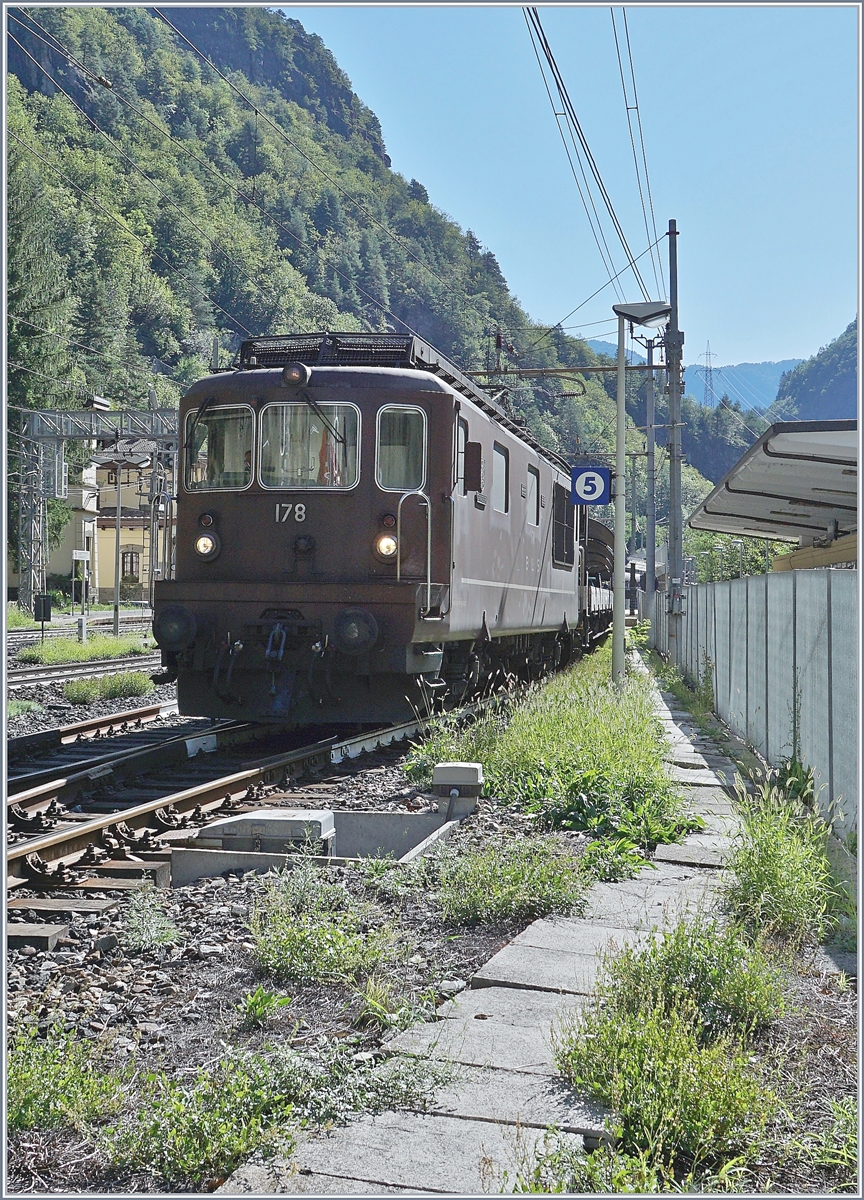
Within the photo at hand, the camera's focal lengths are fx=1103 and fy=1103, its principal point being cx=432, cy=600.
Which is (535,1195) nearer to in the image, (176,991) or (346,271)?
(176,991)

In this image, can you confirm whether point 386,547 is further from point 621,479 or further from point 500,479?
point 621,479

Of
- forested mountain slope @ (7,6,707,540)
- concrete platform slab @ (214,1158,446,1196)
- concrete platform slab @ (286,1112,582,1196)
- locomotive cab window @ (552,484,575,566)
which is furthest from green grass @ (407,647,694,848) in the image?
forested mountain slope @ (7,6,707,540)

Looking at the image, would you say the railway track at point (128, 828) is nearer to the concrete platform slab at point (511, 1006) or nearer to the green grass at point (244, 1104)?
the concrete platform slab at point (511, 1006)

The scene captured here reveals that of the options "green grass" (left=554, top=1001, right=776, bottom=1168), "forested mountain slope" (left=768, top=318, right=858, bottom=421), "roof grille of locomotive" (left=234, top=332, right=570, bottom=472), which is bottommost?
"green grass" (left=554, top=1001, right=776, bottom=1168)

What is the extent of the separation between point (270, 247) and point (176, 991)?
10948cm

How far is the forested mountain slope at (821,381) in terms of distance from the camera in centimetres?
10781

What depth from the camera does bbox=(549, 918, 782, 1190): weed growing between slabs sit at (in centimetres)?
302

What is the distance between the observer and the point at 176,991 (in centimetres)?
450

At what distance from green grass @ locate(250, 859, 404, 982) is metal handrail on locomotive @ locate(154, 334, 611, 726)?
450 cm

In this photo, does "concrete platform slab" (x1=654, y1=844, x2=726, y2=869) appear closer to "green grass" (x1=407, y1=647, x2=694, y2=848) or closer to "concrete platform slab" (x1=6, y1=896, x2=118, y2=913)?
"green grass" (x1=407, y1=647, x2=694, y2=848)

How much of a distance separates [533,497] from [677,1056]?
40.4ft

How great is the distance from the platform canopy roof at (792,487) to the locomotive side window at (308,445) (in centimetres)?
373

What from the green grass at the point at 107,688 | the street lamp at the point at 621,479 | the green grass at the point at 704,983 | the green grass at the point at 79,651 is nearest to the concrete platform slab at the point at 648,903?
the green grass at the point at 704,983

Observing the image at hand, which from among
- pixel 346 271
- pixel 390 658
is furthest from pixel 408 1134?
pixel 346 271
